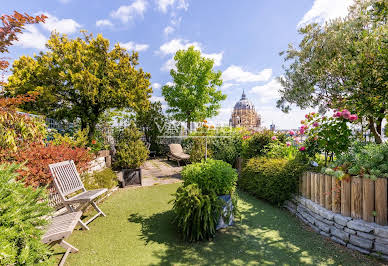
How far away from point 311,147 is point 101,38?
25.7 feet

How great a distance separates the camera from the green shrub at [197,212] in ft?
9.50

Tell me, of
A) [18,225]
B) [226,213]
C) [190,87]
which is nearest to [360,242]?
[226,213]

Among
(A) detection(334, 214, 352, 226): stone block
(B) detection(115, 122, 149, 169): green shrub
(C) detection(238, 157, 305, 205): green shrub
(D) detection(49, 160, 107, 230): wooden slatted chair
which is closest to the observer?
(A) detection(334, 214, 352, 226): stone block

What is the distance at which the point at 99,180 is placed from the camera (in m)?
4.75

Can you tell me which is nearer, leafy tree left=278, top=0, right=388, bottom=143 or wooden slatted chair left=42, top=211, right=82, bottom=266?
wooden slatted chair left=42, top=211, right=82, bottom=266

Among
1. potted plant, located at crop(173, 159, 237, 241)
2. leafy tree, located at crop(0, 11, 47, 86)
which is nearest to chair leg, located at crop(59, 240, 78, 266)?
potted plant, located at crop(173, 159, 237, 241)

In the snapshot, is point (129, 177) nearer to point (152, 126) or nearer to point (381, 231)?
point (381, 231)

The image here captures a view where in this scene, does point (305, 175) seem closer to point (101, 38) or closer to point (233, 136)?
point (233, 136)

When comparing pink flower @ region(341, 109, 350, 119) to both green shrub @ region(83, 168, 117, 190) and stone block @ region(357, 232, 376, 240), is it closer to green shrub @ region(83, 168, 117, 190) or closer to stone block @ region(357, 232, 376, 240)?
stone block @ region(357, 232, 376, 240)

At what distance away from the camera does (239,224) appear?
→ 137 inches

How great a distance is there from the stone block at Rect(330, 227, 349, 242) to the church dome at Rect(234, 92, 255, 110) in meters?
70.7

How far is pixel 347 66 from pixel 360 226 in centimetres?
294

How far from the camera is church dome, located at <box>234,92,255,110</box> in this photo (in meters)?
71.5

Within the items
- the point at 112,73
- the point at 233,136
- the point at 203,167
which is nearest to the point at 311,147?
the point at 203,167
